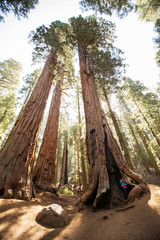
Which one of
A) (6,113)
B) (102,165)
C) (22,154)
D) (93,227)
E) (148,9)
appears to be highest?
(148,9)

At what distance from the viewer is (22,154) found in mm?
3178

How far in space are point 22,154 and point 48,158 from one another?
7.91 ft

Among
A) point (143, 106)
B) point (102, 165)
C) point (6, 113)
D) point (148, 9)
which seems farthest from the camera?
point (6, 113)

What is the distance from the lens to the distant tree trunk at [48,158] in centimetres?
461

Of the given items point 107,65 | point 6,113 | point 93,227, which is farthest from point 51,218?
point 6,113

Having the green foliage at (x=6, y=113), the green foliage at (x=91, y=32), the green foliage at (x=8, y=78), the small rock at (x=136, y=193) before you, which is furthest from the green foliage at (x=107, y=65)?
the green foliage at (x=8, y=78)

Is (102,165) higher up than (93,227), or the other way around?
(102,165)

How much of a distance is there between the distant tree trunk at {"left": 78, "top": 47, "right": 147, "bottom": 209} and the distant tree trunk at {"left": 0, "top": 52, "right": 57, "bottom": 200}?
169 cm

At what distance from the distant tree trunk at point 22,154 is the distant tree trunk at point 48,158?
5.64ft

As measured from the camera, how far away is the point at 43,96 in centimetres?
471

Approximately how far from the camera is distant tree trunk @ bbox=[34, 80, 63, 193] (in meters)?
4.61

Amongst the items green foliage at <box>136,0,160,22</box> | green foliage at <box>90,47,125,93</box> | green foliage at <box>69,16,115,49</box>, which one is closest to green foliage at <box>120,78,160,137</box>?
green foliage at <box>90,47,125,93</box>

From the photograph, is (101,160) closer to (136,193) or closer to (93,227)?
(136,193)

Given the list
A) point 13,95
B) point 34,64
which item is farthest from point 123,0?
point 13,95
